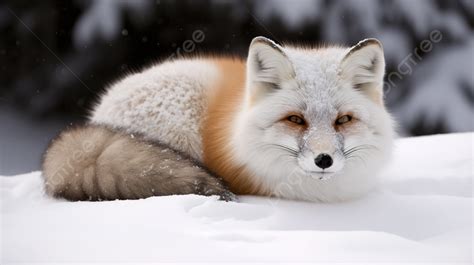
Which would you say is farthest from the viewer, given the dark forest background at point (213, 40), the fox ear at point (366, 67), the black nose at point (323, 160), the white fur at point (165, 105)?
the dark forest background at point (213, 40)

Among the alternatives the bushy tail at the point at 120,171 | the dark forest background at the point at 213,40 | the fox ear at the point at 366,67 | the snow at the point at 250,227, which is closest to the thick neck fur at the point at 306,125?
the fox ear at the point at 366,67

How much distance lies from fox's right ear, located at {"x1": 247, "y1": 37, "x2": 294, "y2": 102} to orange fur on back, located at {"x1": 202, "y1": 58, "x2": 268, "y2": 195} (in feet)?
0.90

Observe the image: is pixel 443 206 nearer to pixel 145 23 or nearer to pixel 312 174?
pixel 312 174

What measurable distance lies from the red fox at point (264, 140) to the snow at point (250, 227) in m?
0.14

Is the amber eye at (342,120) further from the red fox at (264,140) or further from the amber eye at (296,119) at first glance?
the amber eye at (296,119)

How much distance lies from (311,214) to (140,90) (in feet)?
4.57

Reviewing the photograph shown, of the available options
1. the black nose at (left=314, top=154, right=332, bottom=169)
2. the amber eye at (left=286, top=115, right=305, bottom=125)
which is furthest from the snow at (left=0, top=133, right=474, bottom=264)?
the amber eye at (left=286, top=115, right=305, bottom=125)

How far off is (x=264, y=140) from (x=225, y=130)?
38cm

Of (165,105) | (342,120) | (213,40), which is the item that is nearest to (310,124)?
(342,120)

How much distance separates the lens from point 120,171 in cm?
277

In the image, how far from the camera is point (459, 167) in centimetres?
352

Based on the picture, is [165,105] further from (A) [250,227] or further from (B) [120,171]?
(A) [250,227]

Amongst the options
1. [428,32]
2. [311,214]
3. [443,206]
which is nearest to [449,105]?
[428,32]

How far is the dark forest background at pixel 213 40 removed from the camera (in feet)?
19.2
